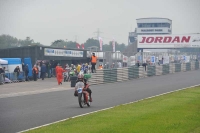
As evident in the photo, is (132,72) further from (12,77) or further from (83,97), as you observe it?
(83,97)

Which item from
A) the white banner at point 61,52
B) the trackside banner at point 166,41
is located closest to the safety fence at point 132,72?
the white banner at point 61,52

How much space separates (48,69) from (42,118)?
27.8 m

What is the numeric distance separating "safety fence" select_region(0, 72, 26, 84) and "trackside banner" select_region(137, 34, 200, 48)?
3048cm

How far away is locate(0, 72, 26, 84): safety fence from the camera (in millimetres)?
33075

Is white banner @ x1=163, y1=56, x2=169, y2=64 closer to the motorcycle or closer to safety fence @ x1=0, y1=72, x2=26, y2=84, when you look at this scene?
safety fence @ x1=0, y1=72, x2=26, y2=84

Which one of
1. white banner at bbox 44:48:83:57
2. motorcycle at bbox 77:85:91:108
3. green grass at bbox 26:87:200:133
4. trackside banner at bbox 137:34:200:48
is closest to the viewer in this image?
green grass at bbox 26:87:200:133

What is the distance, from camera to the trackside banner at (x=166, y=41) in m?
62.2

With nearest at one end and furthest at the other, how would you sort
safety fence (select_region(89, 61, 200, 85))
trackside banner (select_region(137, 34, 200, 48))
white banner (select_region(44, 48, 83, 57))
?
safety fence (select_region(89, 61, 200, 85)) < white banner (select_region(44, 48, 83, 57)) < trackside banner (select_region(137, 34, 200, 48))

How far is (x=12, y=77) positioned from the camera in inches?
1388

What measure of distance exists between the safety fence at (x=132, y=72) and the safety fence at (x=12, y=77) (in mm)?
7113

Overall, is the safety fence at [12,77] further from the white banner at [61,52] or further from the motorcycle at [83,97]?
the motorcycle at [83,97]

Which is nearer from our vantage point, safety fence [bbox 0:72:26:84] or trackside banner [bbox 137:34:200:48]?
safety fence [bbox 0:72:26:84]

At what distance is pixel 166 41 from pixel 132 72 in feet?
91.4

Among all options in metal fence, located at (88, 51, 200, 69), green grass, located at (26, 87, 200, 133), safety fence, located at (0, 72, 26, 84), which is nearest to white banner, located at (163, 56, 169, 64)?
metal fence, located at (88, 51, 200, 69)
